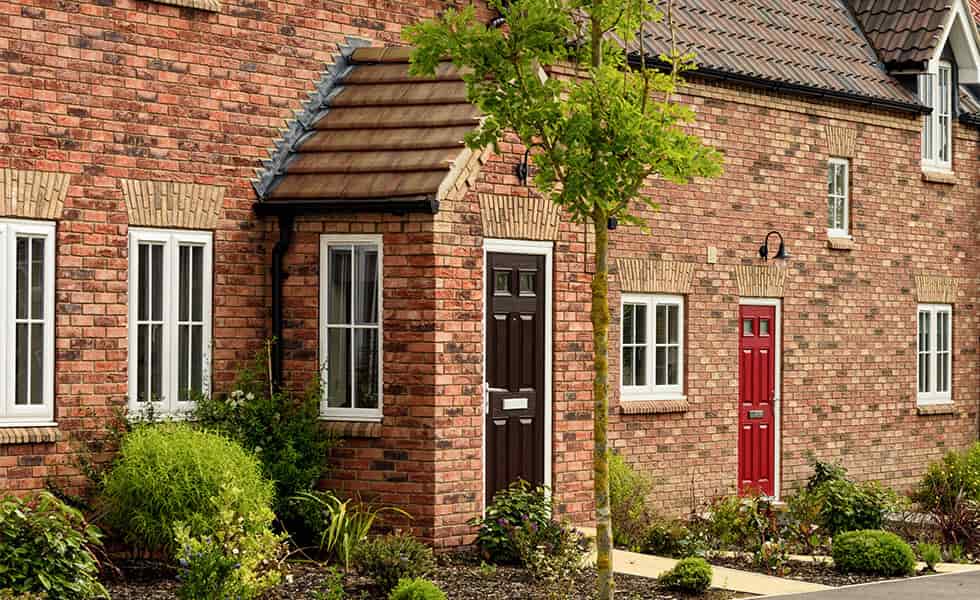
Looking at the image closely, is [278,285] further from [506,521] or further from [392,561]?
[392,561]

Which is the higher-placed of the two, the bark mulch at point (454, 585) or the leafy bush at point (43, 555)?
the leafy bush at point (43, 555)

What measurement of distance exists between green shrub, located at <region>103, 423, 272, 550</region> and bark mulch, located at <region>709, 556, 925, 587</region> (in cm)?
459

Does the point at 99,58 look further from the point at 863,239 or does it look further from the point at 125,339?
the point at 863,239

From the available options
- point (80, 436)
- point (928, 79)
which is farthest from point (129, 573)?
point (928, 79)

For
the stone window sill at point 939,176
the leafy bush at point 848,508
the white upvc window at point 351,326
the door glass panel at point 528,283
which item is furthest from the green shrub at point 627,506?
the stone window sill at point 939,176

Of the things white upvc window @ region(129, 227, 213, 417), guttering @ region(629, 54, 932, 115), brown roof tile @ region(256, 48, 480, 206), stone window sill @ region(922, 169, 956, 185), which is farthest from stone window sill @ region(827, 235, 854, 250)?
white upvc window @ region(129, 227, 213, 417)

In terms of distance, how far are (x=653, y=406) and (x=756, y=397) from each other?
7.52ft

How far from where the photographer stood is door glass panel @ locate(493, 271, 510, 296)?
15234mm

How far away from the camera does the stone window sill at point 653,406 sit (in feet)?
59.8

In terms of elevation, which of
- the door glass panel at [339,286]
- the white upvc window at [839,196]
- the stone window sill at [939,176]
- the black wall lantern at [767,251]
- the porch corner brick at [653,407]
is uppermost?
the stone window sill at [939,176]

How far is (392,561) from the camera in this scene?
12.8 m

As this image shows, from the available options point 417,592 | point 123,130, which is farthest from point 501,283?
point 417,592

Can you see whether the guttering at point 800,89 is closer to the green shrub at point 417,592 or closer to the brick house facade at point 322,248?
the brick house facade at point 322,248

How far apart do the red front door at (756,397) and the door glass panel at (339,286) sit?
21.6ft
